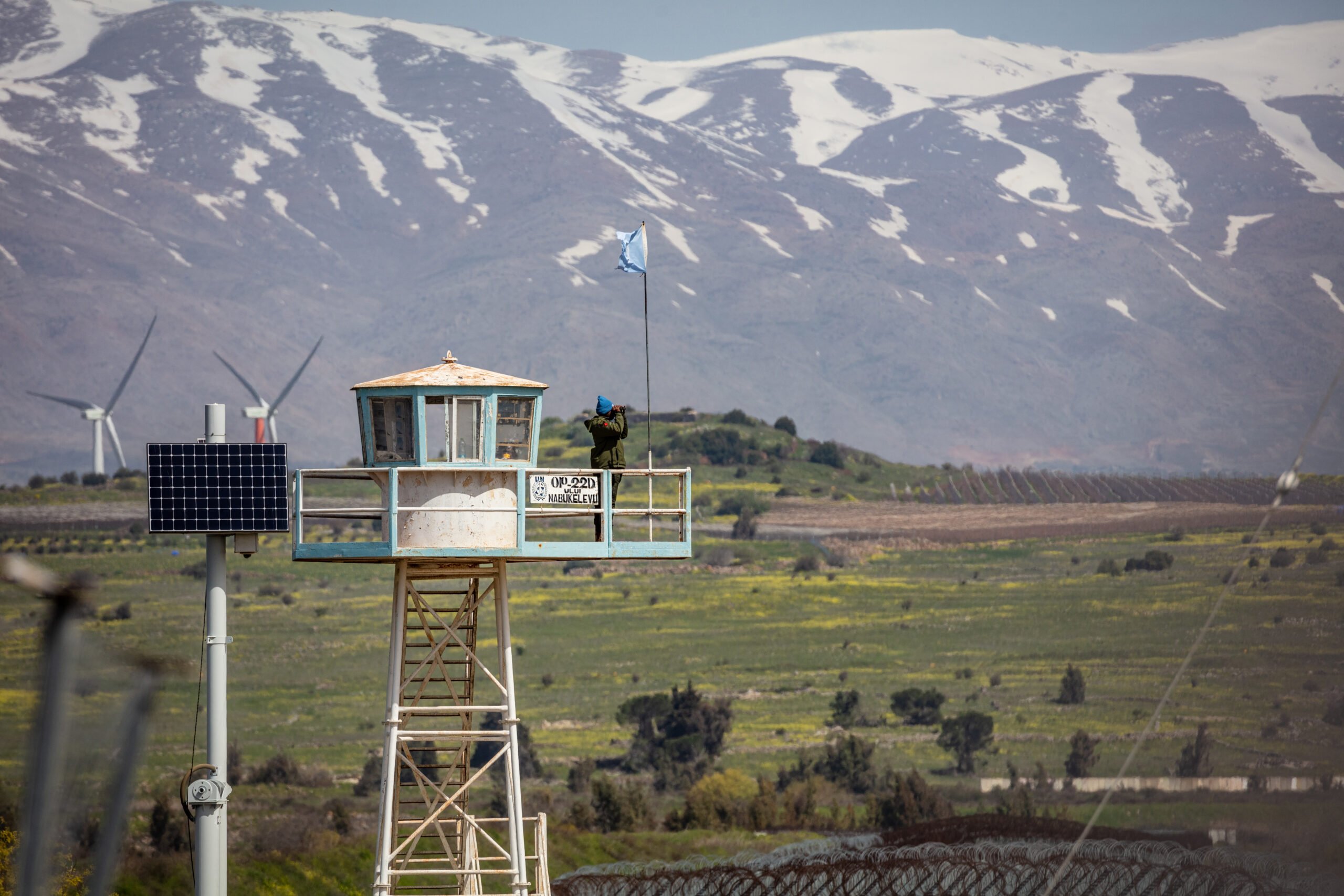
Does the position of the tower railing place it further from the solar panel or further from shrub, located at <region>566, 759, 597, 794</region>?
shrub, located at <region>566, 759, 597, 794</region>

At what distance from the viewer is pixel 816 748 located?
143m

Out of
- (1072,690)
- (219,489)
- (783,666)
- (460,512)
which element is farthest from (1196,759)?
(219,489)

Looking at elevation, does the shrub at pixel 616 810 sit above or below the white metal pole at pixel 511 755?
below

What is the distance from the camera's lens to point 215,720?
1142 inches

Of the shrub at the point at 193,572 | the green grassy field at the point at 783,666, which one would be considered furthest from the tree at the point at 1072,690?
the shrub at the point at 193,572

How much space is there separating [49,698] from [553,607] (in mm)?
174536

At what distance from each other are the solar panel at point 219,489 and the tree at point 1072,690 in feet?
447

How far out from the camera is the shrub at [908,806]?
113 meters

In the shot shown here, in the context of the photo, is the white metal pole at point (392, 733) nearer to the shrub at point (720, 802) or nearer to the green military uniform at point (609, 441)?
the green military uniform at point (609, 441)

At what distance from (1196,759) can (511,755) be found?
10329 centimetres

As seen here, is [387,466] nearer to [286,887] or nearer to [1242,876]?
[1242,876]

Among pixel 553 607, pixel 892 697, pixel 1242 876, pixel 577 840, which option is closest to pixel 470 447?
pixel 1242 876

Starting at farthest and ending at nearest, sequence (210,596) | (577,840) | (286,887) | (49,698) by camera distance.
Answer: (577,840), (286,887), (210,596), (49,698)

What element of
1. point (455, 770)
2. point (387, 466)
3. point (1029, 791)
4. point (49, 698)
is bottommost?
point (1029, 791)
